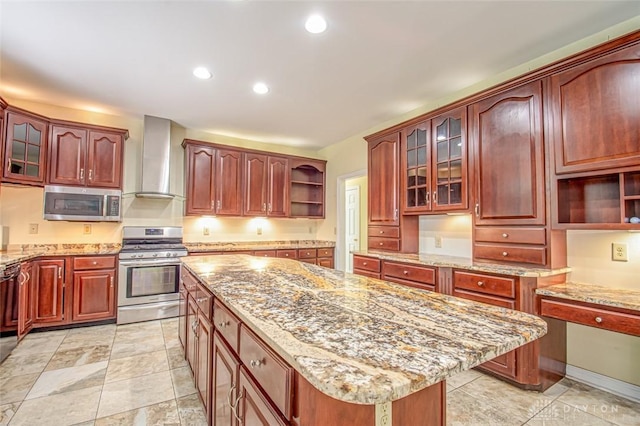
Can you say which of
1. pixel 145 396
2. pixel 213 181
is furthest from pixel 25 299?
pixel 213 181

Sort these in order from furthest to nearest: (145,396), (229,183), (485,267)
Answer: (229,183) → (485,267) → (145,396)

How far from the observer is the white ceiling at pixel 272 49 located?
2.09 metres

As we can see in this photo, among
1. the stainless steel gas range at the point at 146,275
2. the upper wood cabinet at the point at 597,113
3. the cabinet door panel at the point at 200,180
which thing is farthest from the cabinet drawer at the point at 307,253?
the upper wood cabinet at the point at 597,113

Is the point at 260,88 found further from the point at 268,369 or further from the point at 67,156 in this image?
the point at 268,369

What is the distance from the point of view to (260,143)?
17.3ft

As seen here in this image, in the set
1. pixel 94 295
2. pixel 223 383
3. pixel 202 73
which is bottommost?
pixel 94 295

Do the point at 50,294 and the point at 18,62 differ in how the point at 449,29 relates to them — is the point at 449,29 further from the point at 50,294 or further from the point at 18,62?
the point at 50,294

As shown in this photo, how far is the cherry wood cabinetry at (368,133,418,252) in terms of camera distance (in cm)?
354

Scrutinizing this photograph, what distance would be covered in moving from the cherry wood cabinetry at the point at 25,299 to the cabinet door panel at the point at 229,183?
6.94ft

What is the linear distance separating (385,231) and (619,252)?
2.04 m

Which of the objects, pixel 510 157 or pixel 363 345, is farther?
pixel 510 157

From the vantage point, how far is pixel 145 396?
214cm

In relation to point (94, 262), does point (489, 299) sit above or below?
below

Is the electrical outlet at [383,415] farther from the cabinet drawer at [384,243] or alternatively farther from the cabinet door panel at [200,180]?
the cabinet door panel at [200,180]
